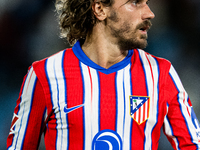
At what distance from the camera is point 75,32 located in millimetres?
1487

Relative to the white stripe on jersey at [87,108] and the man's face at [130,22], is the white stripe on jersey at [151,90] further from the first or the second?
the white stripe on jersey at [87,108]

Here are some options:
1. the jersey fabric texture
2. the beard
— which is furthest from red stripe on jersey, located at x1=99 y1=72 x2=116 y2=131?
the beard

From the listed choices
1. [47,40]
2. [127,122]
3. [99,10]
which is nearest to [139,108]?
[127,122]

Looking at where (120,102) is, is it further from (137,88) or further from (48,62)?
(48,62)

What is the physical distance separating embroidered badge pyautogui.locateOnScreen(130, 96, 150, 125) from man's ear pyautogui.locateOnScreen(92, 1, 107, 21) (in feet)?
1.45

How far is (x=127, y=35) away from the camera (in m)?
1.29

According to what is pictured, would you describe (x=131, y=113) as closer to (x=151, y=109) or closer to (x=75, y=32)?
(x=151, y=109)

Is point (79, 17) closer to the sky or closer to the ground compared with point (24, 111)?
closer to the sky

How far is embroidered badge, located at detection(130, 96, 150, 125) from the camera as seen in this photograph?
4.06ft

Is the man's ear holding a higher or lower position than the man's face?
higher

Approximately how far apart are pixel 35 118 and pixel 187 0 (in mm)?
2146

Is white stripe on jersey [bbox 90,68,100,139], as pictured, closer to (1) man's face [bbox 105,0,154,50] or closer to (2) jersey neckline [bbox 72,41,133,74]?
(2) jersey neckline [bbox 72,41,133,74]

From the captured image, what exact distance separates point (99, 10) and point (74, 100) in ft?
1.61

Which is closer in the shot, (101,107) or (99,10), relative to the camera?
(101,107)
